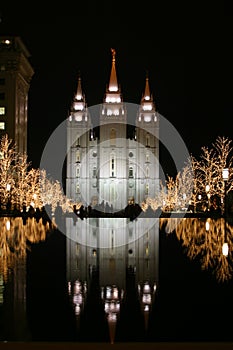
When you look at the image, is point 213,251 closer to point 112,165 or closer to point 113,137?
point 112,165

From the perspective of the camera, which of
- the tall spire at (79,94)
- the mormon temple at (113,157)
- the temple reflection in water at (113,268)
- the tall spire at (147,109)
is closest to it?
the temple reflection in water at (113,268)

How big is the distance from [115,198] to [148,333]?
260 ft

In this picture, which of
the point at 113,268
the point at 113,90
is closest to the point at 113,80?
the point at 113,90

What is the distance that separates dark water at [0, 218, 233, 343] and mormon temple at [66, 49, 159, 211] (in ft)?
228

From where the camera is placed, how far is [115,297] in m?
9.96

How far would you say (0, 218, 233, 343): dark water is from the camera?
760 cm

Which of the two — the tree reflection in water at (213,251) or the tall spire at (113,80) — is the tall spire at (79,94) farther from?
the tree reflection in water at (213,251)

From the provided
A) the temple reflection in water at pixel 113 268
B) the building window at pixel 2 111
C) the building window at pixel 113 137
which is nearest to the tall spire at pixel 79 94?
the building window at pixel 113 137

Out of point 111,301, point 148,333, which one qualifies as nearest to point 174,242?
point 111,301

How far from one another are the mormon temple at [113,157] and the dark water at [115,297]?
69.6 metres

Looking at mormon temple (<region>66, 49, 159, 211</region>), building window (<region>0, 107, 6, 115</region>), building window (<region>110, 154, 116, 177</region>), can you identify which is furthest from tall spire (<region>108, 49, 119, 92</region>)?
building window (<region>0, 107, 6, 115</region>)

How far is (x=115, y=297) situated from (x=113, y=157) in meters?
77.4

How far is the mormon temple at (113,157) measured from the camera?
86625 mm

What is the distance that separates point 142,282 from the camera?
38.0 ft
